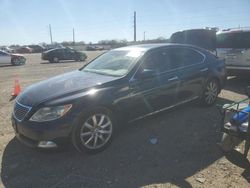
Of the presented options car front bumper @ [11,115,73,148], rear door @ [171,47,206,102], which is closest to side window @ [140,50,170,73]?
rear door @ [171,47,206,102]

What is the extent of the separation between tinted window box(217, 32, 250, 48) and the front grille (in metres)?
7.33

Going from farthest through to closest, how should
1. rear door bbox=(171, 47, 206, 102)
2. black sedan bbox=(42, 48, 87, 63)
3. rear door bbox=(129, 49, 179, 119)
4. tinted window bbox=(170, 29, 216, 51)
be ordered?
1. black sedan bbox=(42, 48, 87, 63)
2. tinted window bbox=(170, 29, 216, 51)
3. rear door bbox=(171, 47, 206, 102)
4. rear door bbox=(129, 49, 179, 119)

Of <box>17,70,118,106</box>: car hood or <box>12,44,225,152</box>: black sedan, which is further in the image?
<box>17,70,118,106</box>: car hood

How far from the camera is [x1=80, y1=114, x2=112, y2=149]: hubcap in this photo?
423 cm

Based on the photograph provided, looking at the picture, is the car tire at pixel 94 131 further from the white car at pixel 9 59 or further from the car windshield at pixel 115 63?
the white car at pixel 9 59

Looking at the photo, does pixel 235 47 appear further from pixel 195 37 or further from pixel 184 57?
pixel 184 57

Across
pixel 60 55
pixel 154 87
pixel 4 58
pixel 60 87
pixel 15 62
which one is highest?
pixel 60 87

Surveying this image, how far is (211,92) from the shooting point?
260 inches

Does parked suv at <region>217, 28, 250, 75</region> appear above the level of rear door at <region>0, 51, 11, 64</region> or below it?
Result: above

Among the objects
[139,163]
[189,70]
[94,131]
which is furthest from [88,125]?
[189,70]

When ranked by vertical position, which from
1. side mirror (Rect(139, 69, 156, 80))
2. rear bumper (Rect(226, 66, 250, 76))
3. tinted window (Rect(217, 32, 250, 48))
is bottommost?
rear bumper (Rect(226, 66, 250, 76))

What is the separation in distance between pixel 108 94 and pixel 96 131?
0.61 m

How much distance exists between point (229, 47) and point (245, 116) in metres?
5.76

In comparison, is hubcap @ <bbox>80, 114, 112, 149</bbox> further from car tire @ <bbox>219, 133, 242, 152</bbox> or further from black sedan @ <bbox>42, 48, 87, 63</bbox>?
black sedan @ <bbox>42, 48, 87, 63</bbox>
